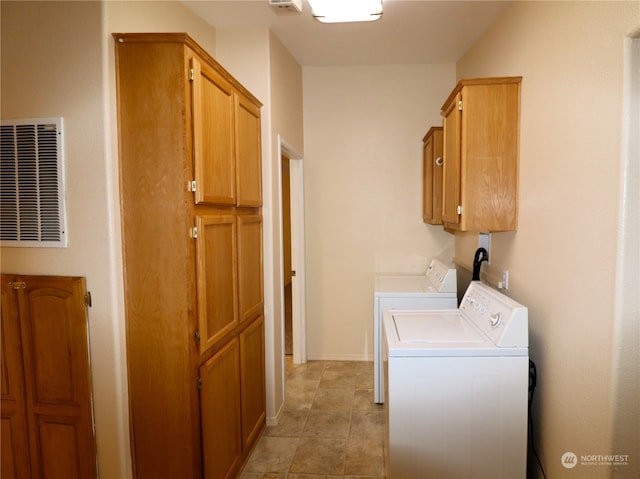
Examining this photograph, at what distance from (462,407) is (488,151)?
52.0 inches

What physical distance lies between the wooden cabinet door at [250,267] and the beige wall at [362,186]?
1351mm

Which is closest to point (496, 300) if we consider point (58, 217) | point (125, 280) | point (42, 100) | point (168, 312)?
point (168, 312)

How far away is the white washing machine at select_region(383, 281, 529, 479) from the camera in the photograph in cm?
182

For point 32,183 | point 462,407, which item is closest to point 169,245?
point 32,183

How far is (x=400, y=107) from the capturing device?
3.78 metres

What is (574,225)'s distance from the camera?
1.66 m

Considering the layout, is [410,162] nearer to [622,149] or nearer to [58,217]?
[622,149]

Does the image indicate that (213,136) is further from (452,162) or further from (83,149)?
(452,162)

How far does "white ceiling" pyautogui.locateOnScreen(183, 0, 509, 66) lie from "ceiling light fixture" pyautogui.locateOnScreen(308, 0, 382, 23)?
43 centimetres

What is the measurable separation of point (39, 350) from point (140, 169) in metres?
0.90

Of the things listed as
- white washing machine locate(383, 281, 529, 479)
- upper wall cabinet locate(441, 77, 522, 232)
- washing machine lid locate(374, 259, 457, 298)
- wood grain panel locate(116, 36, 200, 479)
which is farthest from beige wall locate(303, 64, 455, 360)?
wood grain panel locate(116, 36, 200, 479)

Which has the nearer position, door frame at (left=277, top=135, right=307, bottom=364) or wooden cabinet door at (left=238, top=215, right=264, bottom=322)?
wooden cabinet door at (left=238, top=215, right=264, bottom=322)

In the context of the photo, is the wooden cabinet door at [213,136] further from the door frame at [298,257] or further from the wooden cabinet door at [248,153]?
the door frame at [298,257]

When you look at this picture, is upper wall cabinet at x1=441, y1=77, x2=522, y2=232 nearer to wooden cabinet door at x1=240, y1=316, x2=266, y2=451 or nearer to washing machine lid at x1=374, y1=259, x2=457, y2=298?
washing machine lid at x1=374, y1=259, x2=457, y2=298
